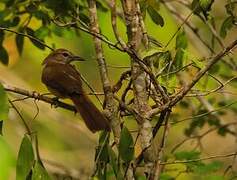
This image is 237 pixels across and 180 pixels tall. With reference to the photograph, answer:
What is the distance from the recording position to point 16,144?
25.1ft

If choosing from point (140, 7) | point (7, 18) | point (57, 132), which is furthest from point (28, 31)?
point (57, 132)

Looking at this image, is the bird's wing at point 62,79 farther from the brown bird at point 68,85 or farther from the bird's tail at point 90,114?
the bird's tail at point 90,114

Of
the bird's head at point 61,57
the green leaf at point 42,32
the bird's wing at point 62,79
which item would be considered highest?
the green leaf at point 42,32

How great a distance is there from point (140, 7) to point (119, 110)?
52cm

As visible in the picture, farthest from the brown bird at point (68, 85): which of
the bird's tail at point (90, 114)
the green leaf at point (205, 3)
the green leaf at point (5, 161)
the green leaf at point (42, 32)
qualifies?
the green leaf at point (5, 161)

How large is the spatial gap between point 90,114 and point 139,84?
0.72m

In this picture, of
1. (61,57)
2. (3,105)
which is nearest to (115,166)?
(3,105)

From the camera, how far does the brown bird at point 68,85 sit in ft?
12.7

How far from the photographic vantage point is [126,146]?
9.44 ft

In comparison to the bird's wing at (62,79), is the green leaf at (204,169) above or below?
below

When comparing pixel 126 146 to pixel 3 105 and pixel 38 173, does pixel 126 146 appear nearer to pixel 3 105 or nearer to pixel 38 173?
pixel 38 173

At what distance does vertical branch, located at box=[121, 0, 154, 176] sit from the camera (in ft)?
10.4

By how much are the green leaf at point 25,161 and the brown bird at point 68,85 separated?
0.83 m

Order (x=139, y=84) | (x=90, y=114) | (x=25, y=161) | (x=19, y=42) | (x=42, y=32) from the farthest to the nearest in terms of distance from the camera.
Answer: (x=19, y=42)
(x=42, y=32)
(x=90, y=114)
(x=139, y=84)
(x=25, y=161)
